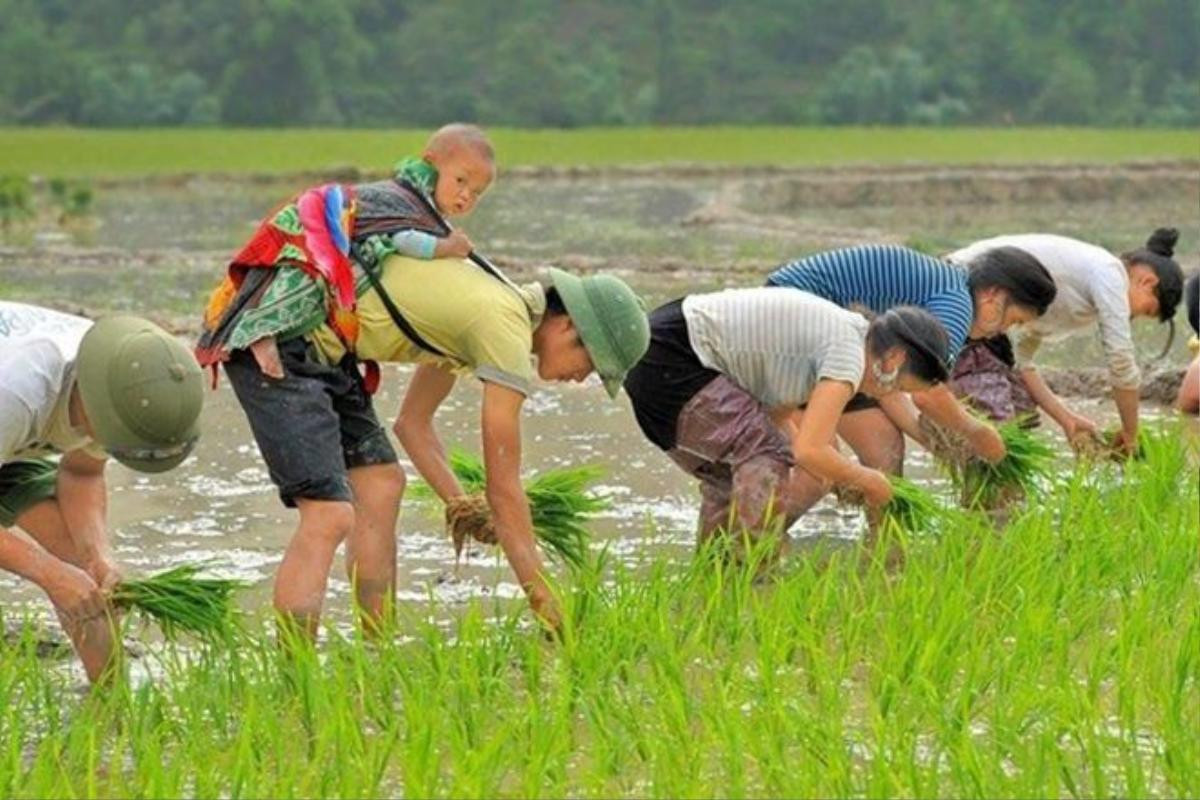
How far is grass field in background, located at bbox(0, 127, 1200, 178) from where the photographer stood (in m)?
29.2

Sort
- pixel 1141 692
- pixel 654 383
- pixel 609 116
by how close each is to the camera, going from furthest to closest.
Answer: pixel 609 116, pixel 654 383, pixel 1141 692

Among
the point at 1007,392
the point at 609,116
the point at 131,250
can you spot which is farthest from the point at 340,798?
the point at 609,116

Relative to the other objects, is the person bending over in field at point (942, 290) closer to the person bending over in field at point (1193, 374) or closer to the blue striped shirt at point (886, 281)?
the blue striped shirt at point (886, 281)

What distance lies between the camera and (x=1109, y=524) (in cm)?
603

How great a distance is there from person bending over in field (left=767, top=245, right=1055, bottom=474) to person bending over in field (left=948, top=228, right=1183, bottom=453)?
0.32m

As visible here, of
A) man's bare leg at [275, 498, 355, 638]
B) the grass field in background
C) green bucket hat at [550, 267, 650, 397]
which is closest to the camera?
man's bare leg at [275, 498, 355, 638]

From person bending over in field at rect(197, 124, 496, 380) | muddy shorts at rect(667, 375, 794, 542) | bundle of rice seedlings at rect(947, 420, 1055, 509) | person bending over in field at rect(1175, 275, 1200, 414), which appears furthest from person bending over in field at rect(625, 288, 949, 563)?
person bending over in field at rect(1175, 275, 1200, 414)

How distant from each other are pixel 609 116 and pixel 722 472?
4228cm

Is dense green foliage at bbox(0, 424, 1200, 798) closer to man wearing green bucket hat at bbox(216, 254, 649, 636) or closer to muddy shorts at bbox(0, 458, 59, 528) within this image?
man wearing green bucket hat at bbox(216, 254, 649, 636)

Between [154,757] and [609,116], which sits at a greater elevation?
[154,757]

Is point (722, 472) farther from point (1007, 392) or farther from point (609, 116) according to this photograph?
point (609, 116)

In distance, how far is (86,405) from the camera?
4609mm

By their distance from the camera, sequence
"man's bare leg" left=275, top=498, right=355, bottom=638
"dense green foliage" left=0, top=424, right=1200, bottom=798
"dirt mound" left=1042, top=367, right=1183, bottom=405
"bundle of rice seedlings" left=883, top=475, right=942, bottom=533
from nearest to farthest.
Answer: "dense green foliage" left=0, top=424, right=1200, bottom=798
"man's bare leg" left=275, top=498, right=355, bottom=638
"bundle of rice seedlings" left=883, top=475, right=942, bottom=533
"dirt mound" left=1042, top=367, right=1183, bottom=405

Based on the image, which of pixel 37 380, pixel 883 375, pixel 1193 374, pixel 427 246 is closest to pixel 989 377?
pixel 1193 374
